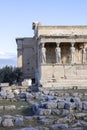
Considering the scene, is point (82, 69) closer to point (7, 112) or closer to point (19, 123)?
point (7, 112)

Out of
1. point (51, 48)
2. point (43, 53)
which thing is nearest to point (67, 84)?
point (43, 53)

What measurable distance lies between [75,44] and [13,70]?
24.0ft

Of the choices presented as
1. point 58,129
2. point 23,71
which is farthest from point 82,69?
point 58,129

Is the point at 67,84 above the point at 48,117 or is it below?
above

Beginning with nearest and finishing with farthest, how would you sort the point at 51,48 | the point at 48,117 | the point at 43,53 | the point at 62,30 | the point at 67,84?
the point at 48,117 → the point at 67,84 → the point at 43,53 → the point at 62,30 → the point at 51,48

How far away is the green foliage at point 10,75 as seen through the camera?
41.8 m

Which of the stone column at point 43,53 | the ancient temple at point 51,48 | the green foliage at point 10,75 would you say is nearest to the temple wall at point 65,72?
the ancient temple at point 51,48

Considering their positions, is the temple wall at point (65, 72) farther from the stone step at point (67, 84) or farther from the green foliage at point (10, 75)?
the green foliage at point (10, 75)

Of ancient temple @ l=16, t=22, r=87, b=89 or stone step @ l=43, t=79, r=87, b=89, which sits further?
ancient temple @ l=16, t=22, r=87, b=89

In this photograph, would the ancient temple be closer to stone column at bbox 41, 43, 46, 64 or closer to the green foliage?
stone column at bbox 41, 43, 46, 64

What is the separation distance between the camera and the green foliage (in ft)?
137

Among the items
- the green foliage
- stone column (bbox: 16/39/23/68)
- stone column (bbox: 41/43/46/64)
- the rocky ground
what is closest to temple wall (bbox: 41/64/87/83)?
stone column (bbox: 41/43/46/64)

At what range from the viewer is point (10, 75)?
4288 cm

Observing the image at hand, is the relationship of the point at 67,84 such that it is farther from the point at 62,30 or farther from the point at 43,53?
the point at 62,30
